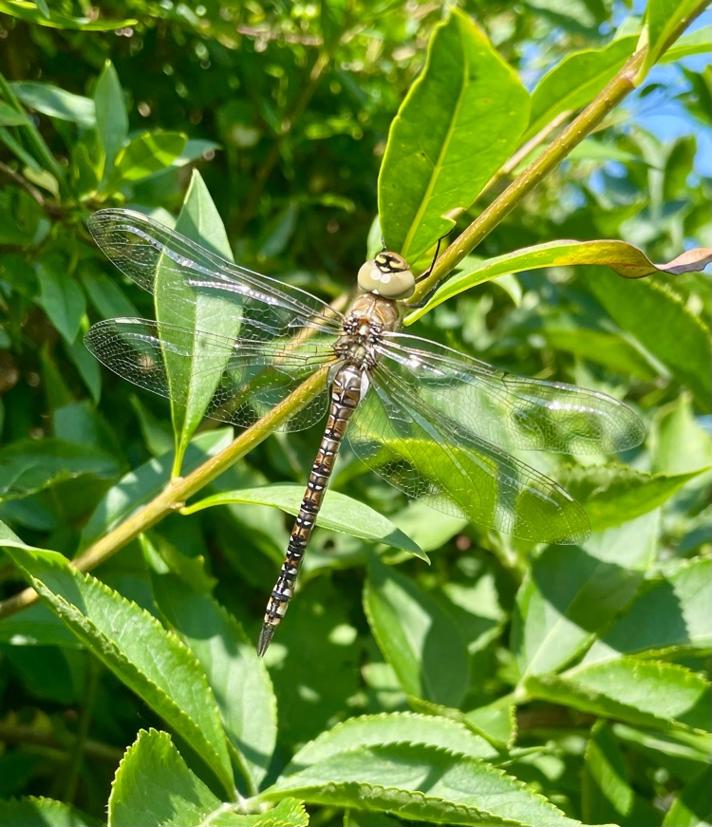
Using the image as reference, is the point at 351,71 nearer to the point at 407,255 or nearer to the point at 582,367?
the point at 582,367

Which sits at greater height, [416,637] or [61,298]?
[61,298]

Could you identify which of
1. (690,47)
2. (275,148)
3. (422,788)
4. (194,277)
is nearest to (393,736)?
(422,788)

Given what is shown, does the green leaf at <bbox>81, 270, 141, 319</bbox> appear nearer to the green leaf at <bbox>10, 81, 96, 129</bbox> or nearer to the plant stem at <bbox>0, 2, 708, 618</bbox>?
the green leaf at <bbox>10, 81, 96, 129</bbox>

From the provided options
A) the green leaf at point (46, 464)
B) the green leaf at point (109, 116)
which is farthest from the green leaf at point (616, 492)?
the green leaf at point (109, 116)

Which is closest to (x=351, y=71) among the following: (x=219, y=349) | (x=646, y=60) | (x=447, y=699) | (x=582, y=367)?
(x=582, y=367)

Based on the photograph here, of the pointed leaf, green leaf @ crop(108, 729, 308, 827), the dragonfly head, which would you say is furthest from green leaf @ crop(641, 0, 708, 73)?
green leaf @ crop(108, 729, 308, 827)

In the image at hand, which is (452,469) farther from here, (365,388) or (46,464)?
(46,464)
